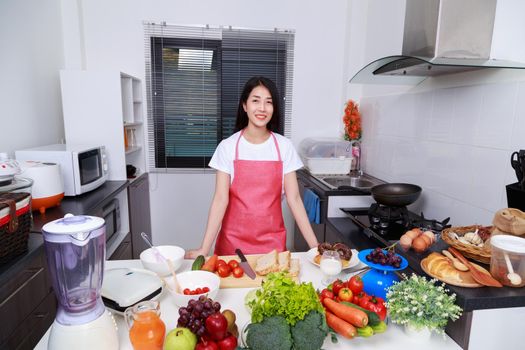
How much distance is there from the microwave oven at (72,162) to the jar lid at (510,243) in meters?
2.17

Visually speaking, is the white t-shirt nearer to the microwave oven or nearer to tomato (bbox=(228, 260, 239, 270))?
tomato (bbox=(228, 260, 239, 270))

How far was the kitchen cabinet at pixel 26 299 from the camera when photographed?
4.09 feet

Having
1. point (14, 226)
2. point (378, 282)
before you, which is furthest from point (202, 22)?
point (378, 282)

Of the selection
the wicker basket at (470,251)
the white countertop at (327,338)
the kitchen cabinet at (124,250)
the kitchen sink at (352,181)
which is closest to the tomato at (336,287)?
the white countertop at (327,338)

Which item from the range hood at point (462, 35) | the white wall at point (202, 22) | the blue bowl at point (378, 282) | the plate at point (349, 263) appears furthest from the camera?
the white wall at point (202, 22)

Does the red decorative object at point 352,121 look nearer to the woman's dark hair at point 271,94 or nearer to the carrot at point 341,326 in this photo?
the woman's dark hair at point 271,94

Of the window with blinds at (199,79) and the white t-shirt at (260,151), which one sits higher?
the window with blinds at (199,79)

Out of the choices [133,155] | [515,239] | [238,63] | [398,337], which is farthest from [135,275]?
[238,63]

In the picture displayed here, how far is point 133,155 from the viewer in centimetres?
336

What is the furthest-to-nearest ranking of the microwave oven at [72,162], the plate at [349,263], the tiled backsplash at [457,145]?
the microwave oven at [72,162] → the tiled backsplash at [457,145] → the plate at [349,263]

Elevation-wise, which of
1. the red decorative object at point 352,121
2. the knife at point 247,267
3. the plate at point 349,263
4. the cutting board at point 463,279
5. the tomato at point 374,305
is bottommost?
the knife at point 247,267

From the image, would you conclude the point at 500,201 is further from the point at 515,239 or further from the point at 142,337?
the point at 142,337

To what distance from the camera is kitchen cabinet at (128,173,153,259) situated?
289 centimetres

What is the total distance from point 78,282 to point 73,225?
0.16m
